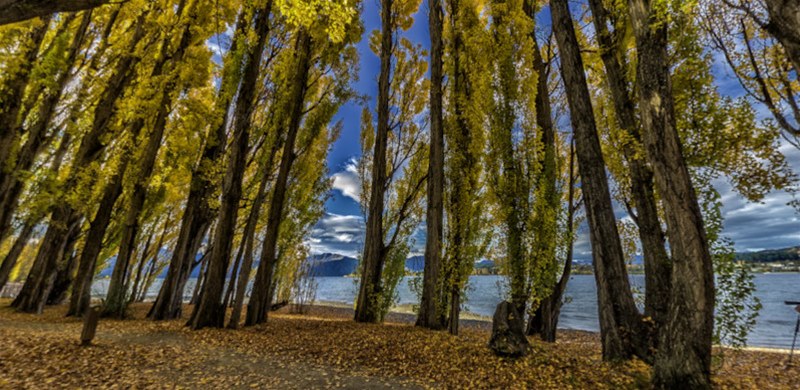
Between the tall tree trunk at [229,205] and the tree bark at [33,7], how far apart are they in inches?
251

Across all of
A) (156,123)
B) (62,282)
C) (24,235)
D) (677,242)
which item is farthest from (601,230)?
(62,282)

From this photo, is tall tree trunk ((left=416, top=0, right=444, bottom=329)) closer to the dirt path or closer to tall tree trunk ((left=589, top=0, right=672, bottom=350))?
the dirt path

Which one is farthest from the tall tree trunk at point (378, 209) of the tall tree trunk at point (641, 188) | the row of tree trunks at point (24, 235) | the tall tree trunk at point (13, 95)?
the row of tree trunks at point (24, 235)

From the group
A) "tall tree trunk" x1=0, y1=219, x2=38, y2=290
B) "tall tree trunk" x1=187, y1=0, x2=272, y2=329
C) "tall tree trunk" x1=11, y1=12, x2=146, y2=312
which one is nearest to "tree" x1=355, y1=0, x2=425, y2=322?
"tall tree trunk" x1=187, y1=0, x2=272, y2=329

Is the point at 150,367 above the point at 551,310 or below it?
below

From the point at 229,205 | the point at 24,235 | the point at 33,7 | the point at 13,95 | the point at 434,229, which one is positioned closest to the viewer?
the point at 33,7

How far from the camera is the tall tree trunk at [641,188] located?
6191 millimetres

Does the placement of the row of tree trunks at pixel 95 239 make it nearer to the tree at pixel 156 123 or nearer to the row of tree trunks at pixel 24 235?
the tree at pixel 156 123

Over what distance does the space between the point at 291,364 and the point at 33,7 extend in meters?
5.51

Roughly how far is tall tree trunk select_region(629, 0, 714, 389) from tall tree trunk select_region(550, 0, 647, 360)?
1.56 m

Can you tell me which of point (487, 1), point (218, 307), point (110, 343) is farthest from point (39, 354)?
point (487, 1)

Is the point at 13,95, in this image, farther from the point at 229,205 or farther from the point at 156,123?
the point at 229,205

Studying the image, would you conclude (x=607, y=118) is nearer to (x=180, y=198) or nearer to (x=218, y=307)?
(x=218, y=307)

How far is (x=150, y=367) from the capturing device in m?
4.98
